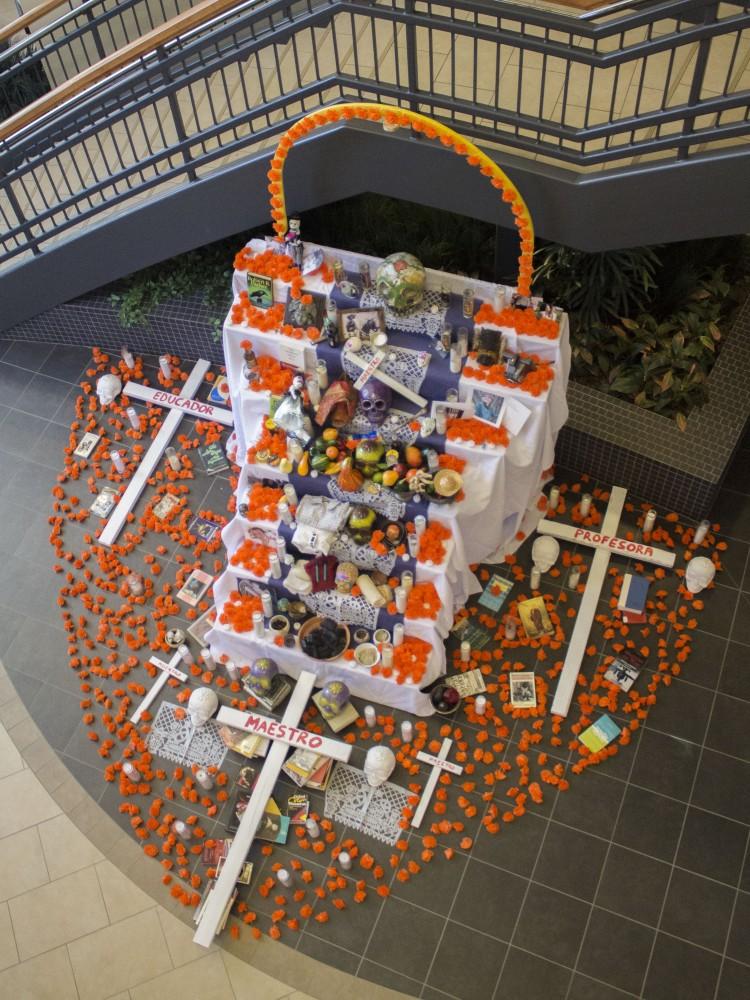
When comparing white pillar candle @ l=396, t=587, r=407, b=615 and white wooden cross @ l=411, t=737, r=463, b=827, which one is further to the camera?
white pillar candle @ l=396, t=587, r=407, b=615

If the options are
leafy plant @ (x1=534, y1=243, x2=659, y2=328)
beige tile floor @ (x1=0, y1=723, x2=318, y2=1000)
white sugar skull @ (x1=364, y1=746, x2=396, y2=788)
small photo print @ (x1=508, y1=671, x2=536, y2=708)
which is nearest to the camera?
beige tile floor @ (x1=0, y1=723, x2=318, y2=1000)

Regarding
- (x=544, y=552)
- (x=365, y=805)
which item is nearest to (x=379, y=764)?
(x=365, y=805)

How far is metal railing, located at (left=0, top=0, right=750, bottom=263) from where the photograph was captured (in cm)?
574

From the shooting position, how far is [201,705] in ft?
23.0

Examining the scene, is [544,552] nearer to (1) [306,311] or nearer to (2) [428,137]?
(1) [306,311]

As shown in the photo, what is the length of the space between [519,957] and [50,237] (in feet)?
19.1

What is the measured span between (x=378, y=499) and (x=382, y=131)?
7.34 feet

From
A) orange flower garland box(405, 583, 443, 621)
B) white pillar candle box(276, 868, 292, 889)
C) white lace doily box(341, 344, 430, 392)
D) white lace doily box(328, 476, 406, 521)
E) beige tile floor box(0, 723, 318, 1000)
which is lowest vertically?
beige tile floor box(0, 723, 318, 1000)

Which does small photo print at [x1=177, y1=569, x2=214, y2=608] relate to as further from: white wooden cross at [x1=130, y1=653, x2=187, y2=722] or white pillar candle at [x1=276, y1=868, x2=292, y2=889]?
white pillar candle at [x1=276, y1=868, x2=292, y2=889]

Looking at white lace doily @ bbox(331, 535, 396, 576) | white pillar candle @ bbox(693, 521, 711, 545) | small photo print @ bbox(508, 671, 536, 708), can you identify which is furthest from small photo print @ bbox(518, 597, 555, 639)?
white pillar candle @ bbox(693, 521, 711, 545)

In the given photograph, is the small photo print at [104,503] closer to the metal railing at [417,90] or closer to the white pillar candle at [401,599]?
the metal railing at [417,90]

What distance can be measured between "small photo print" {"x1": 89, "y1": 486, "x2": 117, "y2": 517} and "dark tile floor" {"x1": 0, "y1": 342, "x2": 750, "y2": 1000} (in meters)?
1.35

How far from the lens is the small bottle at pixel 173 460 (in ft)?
26.5

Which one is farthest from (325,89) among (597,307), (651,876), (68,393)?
(651,876)
